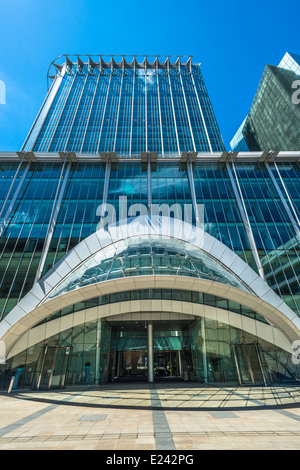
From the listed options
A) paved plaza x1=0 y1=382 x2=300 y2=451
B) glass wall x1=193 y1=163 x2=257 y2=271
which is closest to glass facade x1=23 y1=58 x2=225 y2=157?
glass wall x1=193 y1=163 x2=257 y2=271

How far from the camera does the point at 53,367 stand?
1833 centimetres

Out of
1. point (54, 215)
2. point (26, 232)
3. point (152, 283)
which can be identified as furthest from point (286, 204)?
point (26, 232)

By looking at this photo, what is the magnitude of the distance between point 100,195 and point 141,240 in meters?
8.02

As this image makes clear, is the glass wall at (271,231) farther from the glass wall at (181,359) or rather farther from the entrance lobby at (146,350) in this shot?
the entrance lobby at (146,350)

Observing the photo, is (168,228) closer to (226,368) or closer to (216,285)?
(216,285)

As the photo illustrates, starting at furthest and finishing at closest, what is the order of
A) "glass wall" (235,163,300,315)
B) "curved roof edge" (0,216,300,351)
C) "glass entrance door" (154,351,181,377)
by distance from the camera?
"glass entrance door" (154,351,181,377) → "glass wall" (235,163,300,315) → "curved roof edge" (0,216,300,351)

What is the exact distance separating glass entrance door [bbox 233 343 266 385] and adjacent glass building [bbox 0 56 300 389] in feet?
0.24

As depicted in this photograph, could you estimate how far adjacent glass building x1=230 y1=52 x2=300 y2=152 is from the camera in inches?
2160

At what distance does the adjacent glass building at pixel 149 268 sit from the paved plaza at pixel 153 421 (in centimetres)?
406

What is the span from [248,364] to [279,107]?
2457 inches

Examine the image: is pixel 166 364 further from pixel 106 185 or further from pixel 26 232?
pixel 106 185

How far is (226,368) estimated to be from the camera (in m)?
19.7

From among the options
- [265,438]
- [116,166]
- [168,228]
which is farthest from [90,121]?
[265,438]

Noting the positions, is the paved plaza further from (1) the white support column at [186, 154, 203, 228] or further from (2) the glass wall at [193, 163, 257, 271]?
(1) the white support column at [186, 154, 203, 228]
